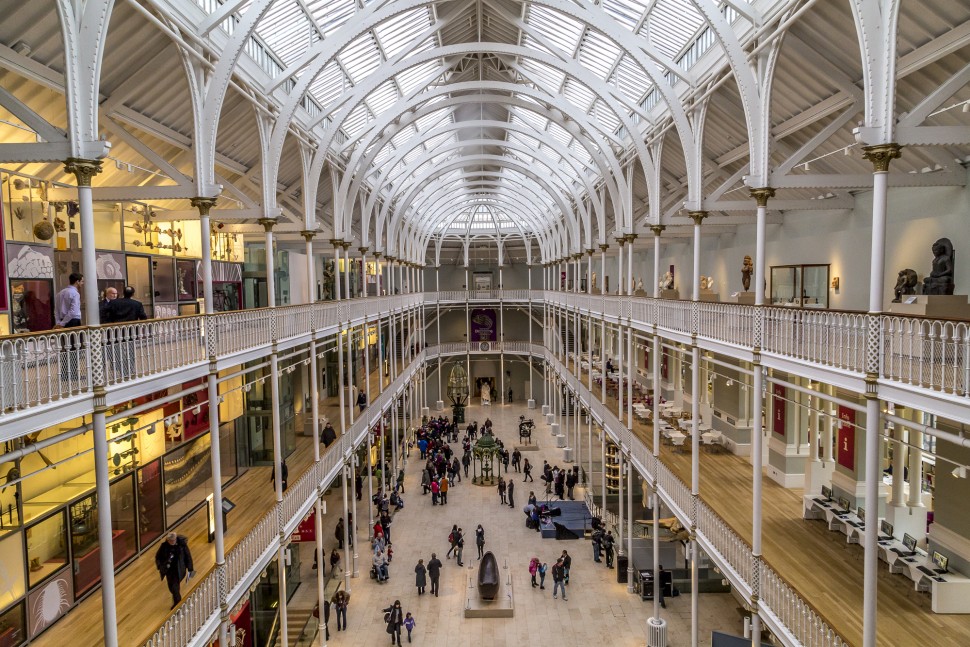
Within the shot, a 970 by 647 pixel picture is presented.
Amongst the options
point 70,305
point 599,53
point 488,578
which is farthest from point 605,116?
point 70,305

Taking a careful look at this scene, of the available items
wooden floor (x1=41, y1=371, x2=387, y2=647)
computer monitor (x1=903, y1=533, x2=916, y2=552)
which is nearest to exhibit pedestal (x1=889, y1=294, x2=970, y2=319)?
computer monitor (x1=903, y1=533, x2=916, y2=552)

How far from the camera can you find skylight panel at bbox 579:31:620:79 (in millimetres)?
19203

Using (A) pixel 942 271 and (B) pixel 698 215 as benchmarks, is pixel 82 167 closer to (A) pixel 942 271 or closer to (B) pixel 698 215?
(B) pixel 698 215

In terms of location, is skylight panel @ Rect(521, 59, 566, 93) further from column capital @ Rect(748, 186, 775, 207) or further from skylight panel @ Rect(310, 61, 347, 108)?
column capital @ Rect(748, 186, 775, 207)

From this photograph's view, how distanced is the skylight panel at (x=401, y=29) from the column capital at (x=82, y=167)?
13.3m

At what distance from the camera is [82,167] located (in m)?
7.39

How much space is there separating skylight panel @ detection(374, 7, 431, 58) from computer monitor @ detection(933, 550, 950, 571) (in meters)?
18.3

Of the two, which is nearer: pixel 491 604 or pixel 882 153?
pixel 882 153

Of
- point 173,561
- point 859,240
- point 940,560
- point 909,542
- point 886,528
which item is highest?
point 859,240

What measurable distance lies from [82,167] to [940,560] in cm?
1424

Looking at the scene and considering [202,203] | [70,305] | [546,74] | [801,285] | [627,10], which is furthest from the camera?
[546,74]

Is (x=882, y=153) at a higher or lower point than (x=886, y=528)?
higher

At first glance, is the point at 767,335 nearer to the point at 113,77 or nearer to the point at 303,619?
the point at 113,77

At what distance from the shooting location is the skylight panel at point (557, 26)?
19188 millimetres
